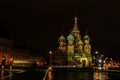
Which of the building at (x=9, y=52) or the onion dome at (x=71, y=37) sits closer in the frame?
the building at (x=9, y=52)

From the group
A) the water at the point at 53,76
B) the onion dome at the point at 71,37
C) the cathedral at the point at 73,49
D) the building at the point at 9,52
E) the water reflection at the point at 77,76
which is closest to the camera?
the water at the point at 53,76

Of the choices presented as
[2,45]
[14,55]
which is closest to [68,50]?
[14,55]

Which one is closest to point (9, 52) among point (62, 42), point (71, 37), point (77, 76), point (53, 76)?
point (62, 42)

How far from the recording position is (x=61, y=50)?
598 ft

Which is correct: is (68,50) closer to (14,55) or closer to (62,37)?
(62,37)

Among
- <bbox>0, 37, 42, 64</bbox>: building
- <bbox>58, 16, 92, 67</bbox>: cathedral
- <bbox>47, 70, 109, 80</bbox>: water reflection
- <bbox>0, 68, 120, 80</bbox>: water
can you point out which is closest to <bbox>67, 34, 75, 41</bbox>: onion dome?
<bbox>58, 16, 92, 67</bbox>: cathedral

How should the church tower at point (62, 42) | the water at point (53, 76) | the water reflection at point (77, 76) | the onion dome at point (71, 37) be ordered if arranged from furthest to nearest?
1. the onion dome at point (71, 37)
2. the church tower at point (62, 42)
3. the water reflection at point (77, 76)
4. the water at point (53, 76)

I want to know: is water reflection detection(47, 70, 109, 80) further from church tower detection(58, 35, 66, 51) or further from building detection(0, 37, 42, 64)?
church tower detection(58, 35, 66, 51)

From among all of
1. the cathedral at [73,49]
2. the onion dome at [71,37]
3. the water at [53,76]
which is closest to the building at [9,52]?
the cathedral at [73,49]

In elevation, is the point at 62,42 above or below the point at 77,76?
above

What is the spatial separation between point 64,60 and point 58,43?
84.5 ft

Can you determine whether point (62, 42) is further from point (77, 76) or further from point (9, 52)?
point (77, 76)

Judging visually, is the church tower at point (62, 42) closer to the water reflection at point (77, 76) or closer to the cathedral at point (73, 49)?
the cathedral at point (73, 49)

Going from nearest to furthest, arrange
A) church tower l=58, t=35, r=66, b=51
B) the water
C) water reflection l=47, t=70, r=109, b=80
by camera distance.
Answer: the water < water reflection l=47, t=70, r=109, b=80 < church tower l=58, t=35, r=66, b=51
